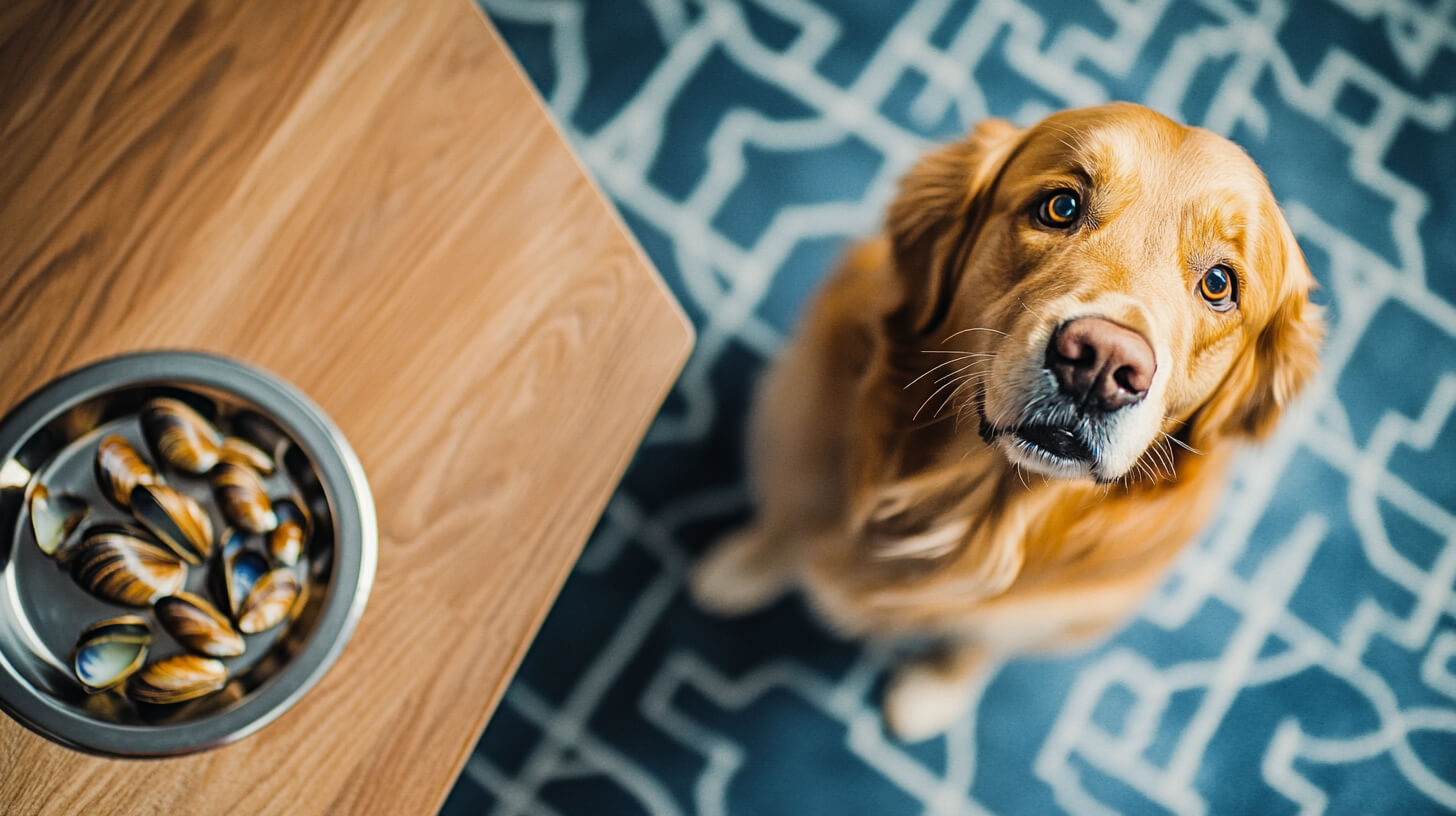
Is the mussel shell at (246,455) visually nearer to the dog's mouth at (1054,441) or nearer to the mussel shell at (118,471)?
the mussel shell at (118,471)

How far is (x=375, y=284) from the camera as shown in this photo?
985 mm

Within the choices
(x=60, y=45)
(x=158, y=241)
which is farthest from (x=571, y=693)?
(x=60, y=45)

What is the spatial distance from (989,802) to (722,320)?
0.97 metres

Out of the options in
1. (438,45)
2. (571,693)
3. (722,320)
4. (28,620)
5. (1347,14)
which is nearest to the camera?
(28,620)

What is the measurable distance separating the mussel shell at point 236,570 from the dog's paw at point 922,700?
3.42 feet

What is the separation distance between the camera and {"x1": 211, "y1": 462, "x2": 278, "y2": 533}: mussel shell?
2.90 feet

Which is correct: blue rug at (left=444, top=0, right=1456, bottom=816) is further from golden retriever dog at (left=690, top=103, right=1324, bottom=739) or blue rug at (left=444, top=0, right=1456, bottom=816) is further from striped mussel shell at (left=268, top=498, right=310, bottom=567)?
striped mussel shell at (left=268, top=498, right=310, bottom=567)

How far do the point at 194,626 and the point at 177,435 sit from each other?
0.18 m

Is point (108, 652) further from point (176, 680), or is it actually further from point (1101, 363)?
point (1101, 363)

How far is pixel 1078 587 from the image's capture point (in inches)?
43.9

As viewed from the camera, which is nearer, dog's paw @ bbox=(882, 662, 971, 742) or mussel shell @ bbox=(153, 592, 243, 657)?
mussel shell @ bbox=(153, 592, 243, 657)

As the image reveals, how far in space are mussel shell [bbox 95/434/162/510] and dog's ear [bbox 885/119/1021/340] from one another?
30.6 inches

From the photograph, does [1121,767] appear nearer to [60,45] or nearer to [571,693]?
[571,693]

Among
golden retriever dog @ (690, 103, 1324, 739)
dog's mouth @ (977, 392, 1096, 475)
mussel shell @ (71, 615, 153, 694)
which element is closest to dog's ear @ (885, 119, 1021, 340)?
golden retriever dog @ (690, 103, 1324, 739)
